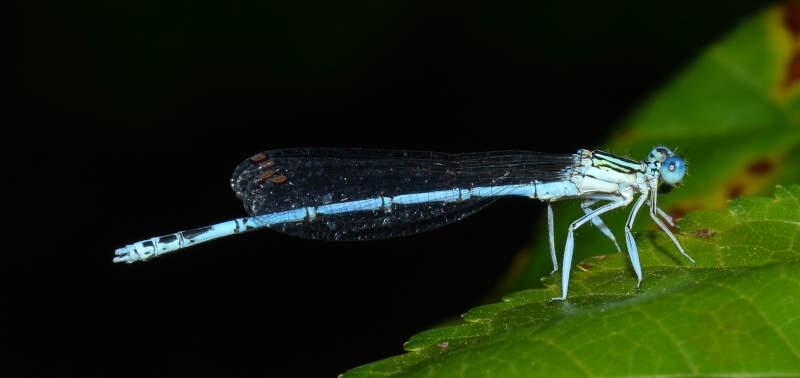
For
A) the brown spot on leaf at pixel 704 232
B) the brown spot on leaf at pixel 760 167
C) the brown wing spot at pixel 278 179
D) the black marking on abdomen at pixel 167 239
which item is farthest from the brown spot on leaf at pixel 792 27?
the black marking on abdomen at pixel 167 239

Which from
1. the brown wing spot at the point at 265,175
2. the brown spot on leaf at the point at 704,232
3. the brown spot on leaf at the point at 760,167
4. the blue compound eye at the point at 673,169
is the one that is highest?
the brown wing spot at the point at 265,175

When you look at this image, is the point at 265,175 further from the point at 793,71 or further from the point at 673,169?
the point at 793,71

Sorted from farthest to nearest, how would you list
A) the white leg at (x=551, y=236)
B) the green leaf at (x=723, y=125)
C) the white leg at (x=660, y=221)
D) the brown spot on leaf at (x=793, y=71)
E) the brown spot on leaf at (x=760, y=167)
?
the brown spot on leaf at (x=793, y=71) < the green leaf at (x=723, y=125) < the brown spot on leaf at (x=760, y=167) < the white leg at (x=551, y=236) < the white leg at (x=660, y=221)

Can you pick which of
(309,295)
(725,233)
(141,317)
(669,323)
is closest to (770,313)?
(669,323)

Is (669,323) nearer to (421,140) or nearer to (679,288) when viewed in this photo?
(679,288)

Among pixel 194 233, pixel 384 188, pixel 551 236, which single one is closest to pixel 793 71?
pixel 551 236

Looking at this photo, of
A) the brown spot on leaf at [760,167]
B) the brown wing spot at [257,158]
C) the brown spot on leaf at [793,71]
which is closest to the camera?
the brown spot on leaf at [760,167]

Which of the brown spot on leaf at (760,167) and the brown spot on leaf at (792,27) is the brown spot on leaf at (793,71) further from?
the brown spot on leaf at (760,167)
